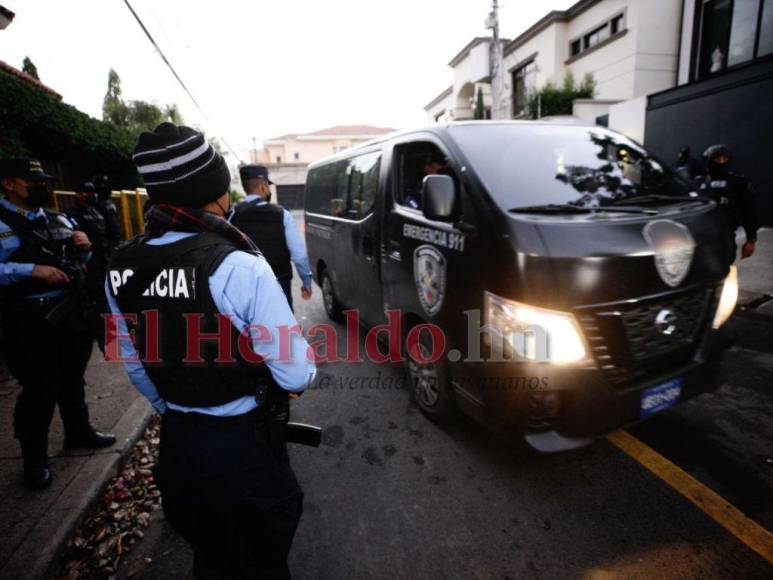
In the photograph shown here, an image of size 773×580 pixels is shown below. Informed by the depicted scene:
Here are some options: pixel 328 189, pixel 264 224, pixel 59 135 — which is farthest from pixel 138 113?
pixel 264 224

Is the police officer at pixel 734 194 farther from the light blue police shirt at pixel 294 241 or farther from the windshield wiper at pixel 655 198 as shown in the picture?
the light blue police shirt at pixel 294 241

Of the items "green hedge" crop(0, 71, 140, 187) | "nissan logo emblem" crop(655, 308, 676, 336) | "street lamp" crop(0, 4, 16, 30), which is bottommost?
"nissan logo emblem" crop(655, 308, 676, 336)

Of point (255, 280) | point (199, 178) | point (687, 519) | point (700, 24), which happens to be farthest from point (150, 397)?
point (700, 24)

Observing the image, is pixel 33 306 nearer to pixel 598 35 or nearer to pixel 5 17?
pixel 5 17

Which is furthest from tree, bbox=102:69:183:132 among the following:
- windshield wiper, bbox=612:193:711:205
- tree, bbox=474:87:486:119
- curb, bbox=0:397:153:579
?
windshield wiper, bbox=612:193:711:205

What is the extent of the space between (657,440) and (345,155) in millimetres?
3855

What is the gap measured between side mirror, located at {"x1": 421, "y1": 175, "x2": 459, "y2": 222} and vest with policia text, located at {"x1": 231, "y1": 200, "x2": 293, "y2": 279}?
6.57ft

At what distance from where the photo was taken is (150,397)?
1.73 m

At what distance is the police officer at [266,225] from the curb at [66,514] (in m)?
1.83

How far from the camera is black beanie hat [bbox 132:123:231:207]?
131cm

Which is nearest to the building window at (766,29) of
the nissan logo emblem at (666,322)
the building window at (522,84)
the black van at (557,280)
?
the building window at (522,84)

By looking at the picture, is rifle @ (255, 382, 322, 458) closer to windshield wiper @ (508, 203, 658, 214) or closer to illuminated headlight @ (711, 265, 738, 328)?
windshield wiper @ (508, 203, 658, 214)

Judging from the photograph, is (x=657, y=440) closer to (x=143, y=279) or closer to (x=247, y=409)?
(x=247, y=409)

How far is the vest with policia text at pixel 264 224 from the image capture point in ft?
12.9
